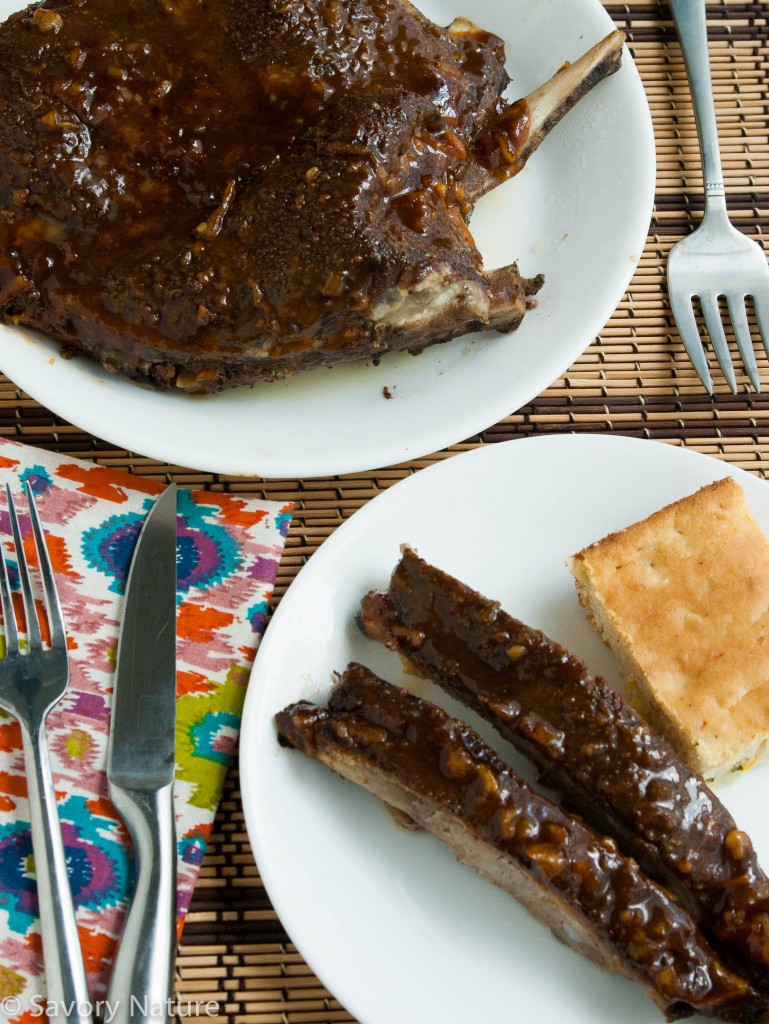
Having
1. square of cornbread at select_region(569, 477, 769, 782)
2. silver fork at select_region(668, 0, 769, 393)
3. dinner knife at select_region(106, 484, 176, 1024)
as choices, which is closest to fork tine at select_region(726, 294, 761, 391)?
silver fork at select_region(668, 0, 769, 393)

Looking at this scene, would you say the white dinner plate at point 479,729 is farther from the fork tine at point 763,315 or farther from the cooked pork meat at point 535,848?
the fork tine at point 763,315

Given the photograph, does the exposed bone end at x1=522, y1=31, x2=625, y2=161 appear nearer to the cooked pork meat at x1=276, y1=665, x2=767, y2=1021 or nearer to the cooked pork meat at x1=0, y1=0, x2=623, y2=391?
the cooked pork meat at x1=0, y1=0, x2=623, y2=391

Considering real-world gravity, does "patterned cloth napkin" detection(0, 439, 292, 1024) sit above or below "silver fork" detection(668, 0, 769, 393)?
below

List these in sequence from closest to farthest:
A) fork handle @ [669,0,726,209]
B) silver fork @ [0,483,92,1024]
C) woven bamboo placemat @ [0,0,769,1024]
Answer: silver fork @ [0,483,92,1024] → woven bamboo placemat @ [0,0,769,1024] → fork handle @ [669,0,726,209]

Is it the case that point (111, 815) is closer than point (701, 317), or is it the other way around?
point (111, 815)

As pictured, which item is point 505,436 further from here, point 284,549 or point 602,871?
point 602,871

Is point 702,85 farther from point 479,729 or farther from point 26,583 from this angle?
point 26,583

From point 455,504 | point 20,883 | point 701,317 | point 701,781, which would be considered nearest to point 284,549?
point 455,504
